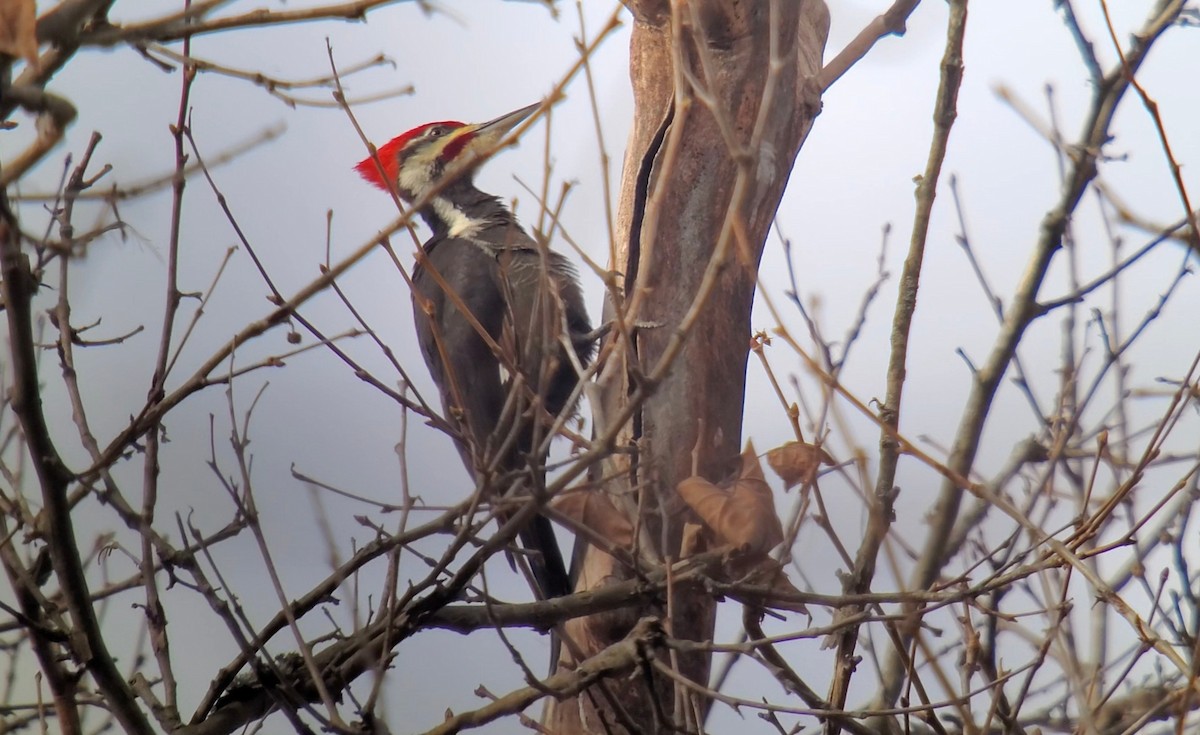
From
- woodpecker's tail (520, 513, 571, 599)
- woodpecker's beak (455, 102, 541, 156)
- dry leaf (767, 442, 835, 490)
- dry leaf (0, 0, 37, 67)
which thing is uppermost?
woodpecker's beak (455, 102, 541, 156)

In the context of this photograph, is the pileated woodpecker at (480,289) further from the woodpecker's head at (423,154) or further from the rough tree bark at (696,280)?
the rough tree bark at (696,280)

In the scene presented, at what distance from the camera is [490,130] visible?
3.77 metres

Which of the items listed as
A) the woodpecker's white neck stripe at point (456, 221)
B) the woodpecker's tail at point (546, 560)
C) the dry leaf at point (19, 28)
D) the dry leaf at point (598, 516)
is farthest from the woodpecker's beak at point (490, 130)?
the dry leaf at point (19, 28)

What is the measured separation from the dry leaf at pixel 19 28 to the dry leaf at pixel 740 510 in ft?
4.56

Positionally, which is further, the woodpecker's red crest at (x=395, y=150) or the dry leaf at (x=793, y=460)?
the woodpecker's red crest at (x=395, y=150)

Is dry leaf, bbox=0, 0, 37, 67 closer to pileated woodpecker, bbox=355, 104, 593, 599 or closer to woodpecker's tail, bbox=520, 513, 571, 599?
pileated woodpecker, bbox=355, 104, 593, 599

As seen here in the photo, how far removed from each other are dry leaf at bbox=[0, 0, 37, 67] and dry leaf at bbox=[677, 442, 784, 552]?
1.39 m

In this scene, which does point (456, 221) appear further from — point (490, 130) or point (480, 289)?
point (480, 289)

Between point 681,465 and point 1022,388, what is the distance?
93 cm

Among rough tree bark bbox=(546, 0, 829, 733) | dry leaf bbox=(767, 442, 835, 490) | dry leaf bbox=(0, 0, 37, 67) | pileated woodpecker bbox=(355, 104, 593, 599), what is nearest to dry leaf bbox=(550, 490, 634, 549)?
rough tree bark bbox=(546, 0, 829, 733)

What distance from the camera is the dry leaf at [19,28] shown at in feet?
3.02

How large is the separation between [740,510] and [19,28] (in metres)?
1.42

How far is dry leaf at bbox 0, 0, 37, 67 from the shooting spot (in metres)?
0.92

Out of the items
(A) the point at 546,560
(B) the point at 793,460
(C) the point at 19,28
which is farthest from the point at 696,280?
(C) the point at 19,28
